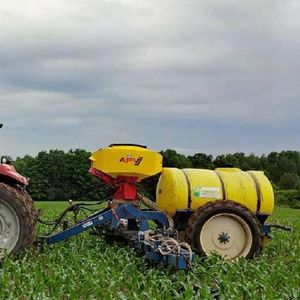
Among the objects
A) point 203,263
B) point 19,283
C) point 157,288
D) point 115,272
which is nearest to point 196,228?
point 203,263

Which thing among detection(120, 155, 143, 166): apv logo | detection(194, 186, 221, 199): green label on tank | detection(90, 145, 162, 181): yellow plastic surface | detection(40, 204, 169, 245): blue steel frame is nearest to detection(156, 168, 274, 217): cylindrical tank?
detection(194, 186, 221, 199): green label on tank

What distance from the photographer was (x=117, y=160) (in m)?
9.80

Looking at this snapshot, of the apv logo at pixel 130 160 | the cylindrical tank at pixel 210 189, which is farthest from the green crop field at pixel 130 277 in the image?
the apv logo at pixel 130 160

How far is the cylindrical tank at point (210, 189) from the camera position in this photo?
9930 mm

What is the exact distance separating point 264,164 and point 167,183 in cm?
6501

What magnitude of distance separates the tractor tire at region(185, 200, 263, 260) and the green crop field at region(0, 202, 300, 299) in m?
0.30

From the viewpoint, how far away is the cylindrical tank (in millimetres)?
9930

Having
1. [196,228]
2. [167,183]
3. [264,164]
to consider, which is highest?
[264,164]

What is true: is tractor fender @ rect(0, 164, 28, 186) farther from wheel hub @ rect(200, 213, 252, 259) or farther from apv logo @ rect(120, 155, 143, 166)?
wheel hub @ rect(200, 213, 252, 259)

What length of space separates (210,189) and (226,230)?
0.69 meters

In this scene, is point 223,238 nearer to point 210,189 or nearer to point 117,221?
point 210,189

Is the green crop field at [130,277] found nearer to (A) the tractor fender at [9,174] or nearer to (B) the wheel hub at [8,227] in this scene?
(B) the wheel hub at [8,227]

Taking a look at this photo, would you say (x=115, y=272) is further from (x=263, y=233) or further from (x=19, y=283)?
(x=263, y=233)

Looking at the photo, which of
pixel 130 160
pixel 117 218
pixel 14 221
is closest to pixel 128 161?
pixel 130 160
